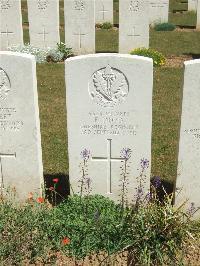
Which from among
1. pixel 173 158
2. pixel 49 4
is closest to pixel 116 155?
pixel 173 158

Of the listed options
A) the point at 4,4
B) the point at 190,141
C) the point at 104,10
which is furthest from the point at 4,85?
the point at 104,10

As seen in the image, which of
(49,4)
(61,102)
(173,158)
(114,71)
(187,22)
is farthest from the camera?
(187,22)

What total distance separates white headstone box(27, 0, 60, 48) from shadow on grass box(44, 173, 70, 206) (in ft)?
25.7

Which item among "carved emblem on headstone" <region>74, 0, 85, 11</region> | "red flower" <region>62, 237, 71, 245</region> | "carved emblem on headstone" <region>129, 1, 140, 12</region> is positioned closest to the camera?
"red flower" <region>62, 237, 71, 245</region>

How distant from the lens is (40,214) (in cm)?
489

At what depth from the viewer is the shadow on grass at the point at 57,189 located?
5648 millimetres

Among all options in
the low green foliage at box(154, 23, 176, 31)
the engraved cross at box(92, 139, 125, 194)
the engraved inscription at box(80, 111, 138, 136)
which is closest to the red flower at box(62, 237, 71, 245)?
the engraved cross at box(92, 139, 125, 194)

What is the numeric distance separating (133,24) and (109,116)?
8712 mm

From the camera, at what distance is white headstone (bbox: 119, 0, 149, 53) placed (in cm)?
1281

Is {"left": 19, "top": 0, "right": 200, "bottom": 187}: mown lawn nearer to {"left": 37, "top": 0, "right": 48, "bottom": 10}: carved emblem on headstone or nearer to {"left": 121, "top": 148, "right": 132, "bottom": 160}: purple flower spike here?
{"left": 121, "top": 148, "right": 132, "bottom": 160}: purple flower spike

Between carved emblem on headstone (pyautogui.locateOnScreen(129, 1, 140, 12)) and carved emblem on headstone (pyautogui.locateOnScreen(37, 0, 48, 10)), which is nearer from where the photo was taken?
carved emblem on headstone (pyautogui.locateOnScreen(129, 1, 140, 12))

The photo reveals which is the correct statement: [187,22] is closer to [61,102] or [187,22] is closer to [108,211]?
[61,102]

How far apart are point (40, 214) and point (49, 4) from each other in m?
9.27

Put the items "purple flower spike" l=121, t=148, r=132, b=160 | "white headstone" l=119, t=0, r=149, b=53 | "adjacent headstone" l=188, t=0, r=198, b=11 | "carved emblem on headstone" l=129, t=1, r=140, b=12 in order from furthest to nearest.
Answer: "adjacent headstone" l=188, t=0, r=198, b=11 < "white headstone" l=119, t=0, r=149, b=53 < "carved emblem on headstone" l=129, t=1, r=140, b=12 < "purple flower spike" l=121, t=148, r=132, b=160
